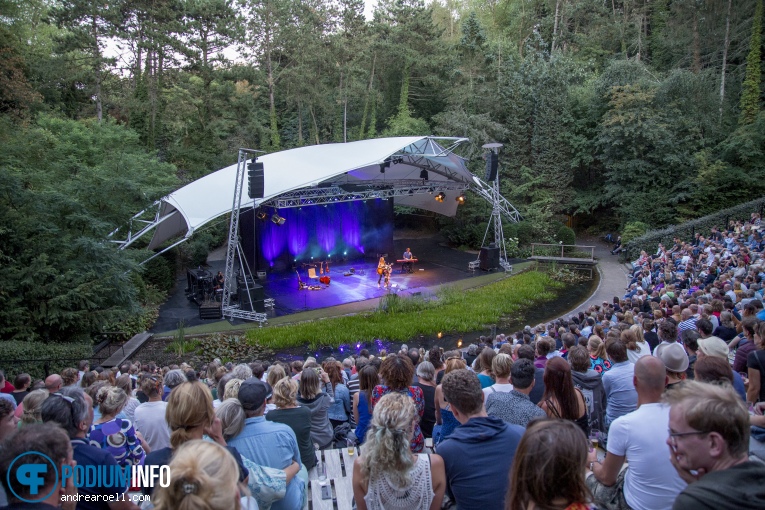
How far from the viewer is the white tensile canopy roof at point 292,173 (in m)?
16.6

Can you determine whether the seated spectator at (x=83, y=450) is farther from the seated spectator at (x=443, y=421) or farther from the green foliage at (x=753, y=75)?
the green foliage at (x=753, y=75)

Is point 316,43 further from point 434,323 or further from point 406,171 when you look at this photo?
point 434,323

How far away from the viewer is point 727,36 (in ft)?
81.6

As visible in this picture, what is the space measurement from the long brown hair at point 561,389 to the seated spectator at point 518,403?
6.2 inches

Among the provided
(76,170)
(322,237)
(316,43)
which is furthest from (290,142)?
(76,170)

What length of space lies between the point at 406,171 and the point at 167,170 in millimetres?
9573

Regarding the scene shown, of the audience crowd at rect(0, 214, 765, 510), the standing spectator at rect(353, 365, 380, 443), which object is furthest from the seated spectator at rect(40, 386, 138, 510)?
the standing spectator at rect(353, 365, 380, 443)

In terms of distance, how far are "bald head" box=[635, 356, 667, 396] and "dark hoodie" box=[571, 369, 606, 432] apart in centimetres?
142

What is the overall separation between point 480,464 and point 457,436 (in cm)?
17

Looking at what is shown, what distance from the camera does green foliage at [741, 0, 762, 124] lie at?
23.2 metres

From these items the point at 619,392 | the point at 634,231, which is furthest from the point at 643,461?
the point at 634,231

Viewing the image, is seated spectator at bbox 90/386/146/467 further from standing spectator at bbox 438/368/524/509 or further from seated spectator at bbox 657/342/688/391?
seated spectator at bbox 657/342/688/391

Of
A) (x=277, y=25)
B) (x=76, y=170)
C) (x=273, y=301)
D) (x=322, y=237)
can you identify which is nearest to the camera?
(x=273, y=301)

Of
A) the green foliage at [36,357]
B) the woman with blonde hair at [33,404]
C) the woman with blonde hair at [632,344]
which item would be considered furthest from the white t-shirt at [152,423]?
the green foliage at [36,357]
